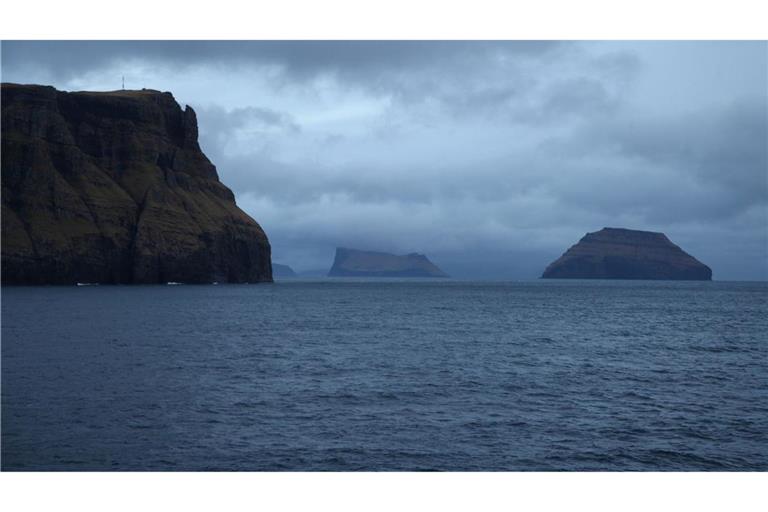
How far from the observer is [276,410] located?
98.7ft

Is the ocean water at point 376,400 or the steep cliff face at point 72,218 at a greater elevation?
the steep cliff face at point 72,218

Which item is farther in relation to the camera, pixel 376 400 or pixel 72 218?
pixel 72 218

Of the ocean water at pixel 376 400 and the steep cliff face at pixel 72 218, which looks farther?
the steep cliff face at pixel 72 218

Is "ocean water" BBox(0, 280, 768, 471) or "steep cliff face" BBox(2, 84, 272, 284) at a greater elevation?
"steep cliff face" BBox(2, 84, 272, 284)

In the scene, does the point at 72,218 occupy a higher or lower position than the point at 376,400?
higher

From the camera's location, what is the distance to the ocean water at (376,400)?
2348cm

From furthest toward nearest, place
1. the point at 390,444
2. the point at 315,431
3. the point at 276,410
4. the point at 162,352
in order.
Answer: the point at 162,352, the point at 276,410, the point at 315,431, the point at 390,444

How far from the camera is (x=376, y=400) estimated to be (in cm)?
3269

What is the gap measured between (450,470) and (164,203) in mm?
189603

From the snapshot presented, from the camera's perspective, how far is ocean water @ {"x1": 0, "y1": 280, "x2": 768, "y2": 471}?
23484mm

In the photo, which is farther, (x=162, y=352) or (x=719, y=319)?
(x=719, y=319)

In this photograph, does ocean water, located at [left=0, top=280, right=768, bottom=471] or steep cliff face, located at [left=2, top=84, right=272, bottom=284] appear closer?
ocean water, located at [left=0, top=280, right=768, bottom=471]

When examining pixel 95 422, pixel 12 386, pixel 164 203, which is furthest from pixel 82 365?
pixel 164 203

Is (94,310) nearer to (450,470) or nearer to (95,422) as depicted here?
(95,422)
